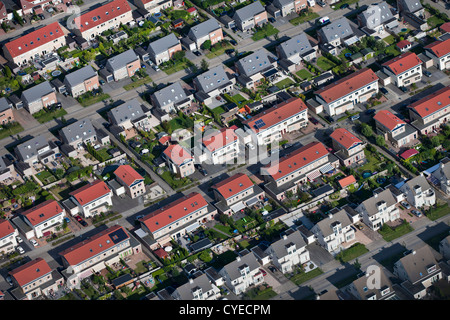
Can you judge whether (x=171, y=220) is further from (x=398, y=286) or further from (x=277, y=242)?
(x=398, y=286)

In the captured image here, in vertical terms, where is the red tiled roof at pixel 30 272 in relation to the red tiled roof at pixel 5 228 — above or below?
below

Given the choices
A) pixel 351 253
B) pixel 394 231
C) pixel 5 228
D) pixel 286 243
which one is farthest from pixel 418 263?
pixel 5 228

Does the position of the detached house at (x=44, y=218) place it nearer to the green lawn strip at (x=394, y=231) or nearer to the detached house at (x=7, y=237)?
the detached house at (x=7, y=237)

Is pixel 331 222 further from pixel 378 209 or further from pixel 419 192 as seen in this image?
pixel 419 192

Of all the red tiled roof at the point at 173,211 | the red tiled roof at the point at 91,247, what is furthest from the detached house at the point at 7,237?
the red tiled roof at the point at 173,211

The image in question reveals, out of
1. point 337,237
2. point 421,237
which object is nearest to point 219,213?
point 337,237

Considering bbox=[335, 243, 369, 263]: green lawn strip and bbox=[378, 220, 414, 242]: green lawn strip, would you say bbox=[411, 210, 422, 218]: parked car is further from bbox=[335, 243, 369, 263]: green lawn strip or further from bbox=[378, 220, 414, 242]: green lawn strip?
bbox=[335, 243, 369, 263]: green lawn strip

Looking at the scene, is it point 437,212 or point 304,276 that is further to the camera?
point 437,212
